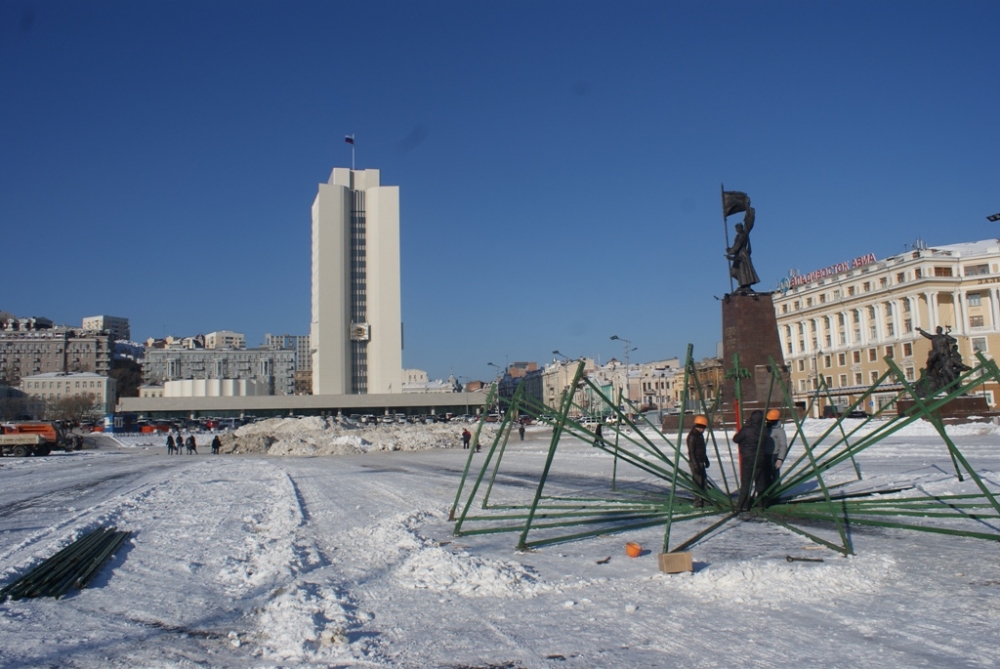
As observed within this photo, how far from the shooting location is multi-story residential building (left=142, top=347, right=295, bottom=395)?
179575mm

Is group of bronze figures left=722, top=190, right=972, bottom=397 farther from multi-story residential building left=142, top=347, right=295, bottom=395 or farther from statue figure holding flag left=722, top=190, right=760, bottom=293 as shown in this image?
multi-story residential building left=142, top=347, right=295, bottom=395

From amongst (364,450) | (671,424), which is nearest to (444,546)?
(671,424)

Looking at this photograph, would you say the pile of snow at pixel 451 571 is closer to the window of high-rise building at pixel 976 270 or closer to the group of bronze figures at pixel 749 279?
the group of bronze figures at pixel 749 279

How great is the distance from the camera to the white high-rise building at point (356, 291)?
10000cm

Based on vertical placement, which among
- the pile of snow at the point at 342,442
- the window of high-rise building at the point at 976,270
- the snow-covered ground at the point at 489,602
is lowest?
the pile of snow at the point at 342,442

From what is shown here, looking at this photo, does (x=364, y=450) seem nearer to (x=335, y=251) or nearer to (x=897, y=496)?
(x=897, y=496)

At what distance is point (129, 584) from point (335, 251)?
95965 millimetres

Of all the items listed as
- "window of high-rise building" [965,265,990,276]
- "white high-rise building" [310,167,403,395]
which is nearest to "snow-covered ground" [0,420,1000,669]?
"window of high-rise building" [965,265,990,276]

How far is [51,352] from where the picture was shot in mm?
161375

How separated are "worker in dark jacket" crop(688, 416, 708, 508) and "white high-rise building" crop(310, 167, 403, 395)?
3653 inches

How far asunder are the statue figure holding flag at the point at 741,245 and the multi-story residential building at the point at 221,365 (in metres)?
157

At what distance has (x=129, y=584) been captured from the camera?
23.1 ft

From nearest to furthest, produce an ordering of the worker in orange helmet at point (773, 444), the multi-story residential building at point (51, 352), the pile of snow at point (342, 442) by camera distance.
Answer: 1. the worker in orange helmet at point (773, 444)
2. the pile of snow at point (342, 442)
3. the multi-story residential building at point (51, 352)

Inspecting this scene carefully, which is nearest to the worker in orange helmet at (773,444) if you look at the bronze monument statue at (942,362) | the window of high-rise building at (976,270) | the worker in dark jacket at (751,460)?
the worker in dark jacket at (751,460)
